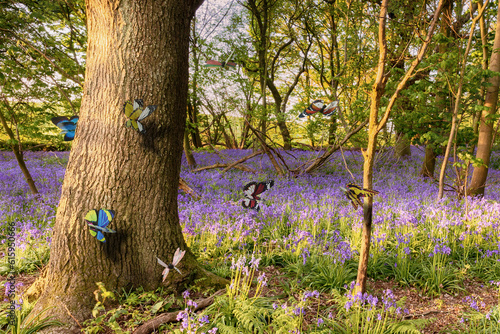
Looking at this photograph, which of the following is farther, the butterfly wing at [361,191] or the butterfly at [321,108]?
the butterfly at [321,108]

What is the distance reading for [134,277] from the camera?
2531 millimetres

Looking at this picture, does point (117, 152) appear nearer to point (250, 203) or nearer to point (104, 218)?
point (104, 218)

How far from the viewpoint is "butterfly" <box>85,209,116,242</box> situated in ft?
7.17

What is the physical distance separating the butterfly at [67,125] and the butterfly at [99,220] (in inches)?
29.1

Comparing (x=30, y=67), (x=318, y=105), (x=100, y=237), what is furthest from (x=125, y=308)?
(x=30, y=67)

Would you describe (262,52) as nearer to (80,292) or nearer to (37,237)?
(37,237)

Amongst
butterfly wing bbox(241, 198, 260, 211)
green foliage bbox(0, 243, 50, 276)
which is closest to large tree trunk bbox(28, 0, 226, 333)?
green foliage bbox(0, 243, 50, 276)

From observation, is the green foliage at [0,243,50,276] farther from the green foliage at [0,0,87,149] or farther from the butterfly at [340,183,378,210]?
the butterfly at [340,183,378,210]

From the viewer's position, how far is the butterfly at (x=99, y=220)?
219 centimetres

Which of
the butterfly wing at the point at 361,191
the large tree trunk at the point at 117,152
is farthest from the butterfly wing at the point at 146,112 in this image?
the butterfly wing at the point at 361,191

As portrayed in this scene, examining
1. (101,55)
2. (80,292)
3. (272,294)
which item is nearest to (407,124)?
(272,294)

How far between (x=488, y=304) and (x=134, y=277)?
3.48 meters

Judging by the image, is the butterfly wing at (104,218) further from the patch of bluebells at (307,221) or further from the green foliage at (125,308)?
the patch of bluebells at (307,221)

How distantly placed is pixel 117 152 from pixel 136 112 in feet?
1.37
